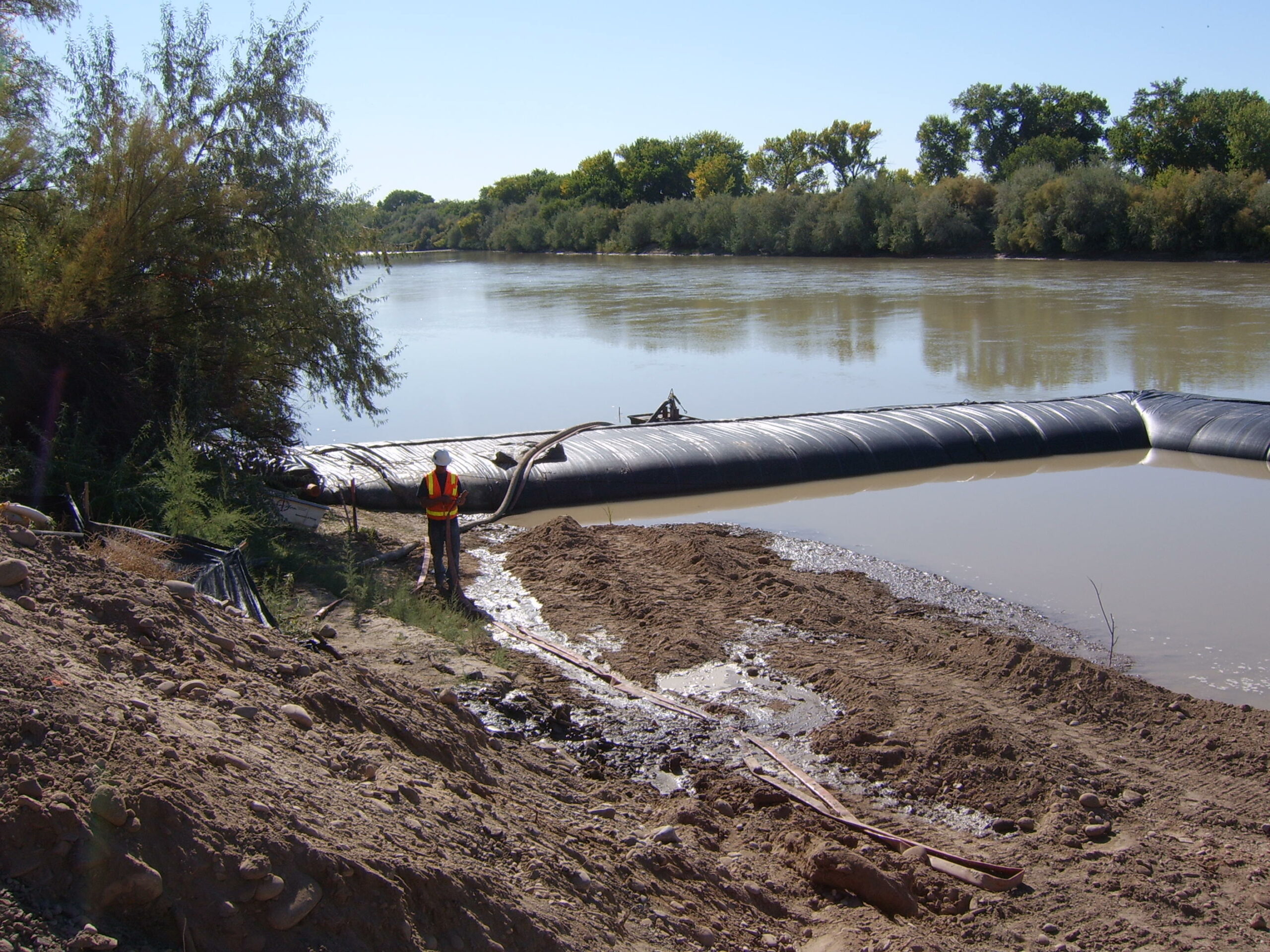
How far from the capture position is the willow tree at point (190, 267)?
9.05 m

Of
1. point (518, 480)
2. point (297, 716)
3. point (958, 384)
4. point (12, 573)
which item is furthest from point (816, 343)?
point (12, 573)

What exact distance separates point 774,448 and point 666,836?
35.1ft

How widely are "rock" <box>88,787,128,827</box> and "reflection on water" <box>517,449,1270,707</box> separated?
7451 millimetres

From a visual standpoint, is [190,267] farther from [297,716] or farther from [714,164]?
[714,164]

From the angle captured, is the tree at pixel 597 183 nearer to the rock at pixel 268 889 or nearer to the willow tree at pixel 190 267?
the willow tree at pixel 190 267

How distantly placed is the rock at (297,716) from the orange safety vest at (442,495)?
4391mm

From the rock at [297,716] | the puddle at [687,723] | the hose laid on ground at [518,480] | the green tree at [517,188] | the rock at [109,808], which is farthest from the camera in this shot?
the green tree at [517,188]

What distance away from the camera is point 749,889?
4293 mm

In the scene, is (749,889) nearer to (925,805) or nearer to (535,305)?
(925,805)

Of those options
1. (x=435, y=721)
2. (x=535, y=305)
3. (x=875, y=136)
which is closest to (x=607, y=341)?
(x=535, y=305)

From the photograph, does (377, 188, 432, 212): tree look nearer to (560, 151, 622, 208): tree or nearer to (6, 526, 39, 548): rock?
(560, 151, 622, 208): tree

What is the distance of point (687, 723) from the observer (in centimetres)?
624

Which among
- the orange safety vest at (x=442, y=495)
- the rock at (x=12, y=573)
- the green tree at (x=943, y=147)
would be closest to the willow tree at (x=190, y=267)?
the orange safety vest at (x=442, y=495)

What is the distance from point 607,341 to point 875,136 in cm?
7257
